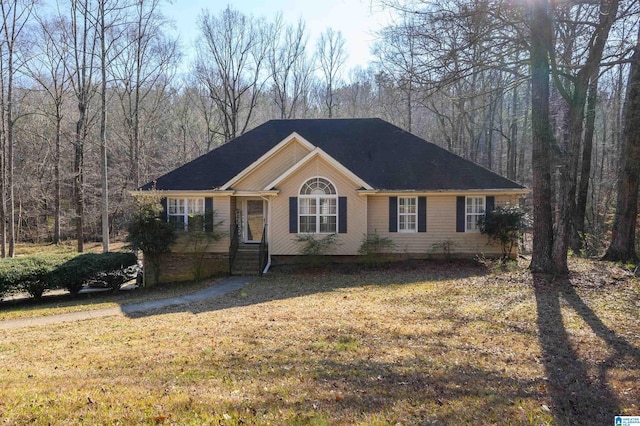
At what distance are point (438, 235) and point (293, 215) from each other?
5.92 meters

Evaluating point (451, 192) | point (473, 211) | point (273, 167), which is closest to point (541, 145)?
point (451, 192)

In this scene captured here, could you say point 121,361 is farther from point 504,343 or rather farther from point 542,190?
point 542,190

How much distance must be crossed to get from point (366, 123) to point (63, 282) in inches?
569

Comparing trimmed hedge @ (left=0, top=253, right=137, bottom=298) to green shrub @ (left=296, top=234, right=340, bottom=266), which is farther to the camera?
green shrub @ (left=296, top=234, right=340, bottom=266)

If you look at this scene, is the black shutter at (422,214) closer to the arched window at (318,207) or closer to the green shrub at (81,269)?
the arched window at (318,207)

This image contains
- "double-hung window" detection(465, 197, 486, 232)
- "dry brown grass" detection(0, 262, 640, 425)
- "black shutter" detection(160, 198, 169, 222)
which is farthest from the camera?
"double-hung window" detection(465, 197, 486, 232)

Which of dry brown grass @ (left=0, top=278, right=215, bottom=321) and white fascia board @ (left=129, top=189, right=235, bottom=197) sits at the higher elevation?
white fascia board @ (left=129, top=189, right=235, bottom=197)

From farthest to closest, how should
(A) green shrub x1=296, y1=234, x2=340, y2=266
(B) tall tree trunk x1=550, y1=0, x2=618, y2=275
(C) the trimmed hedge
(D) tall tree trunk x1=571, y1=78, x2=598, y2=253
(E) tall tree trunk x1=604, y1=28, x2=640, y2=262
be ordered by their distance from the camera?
(D) tall tree trunk x1=571, y1=78, x2=598, y2=253 → (A) green shrub x1=296, y1=234, x2=340, y2=266 → (C) the trimmed hedge → (E) tall tree trunk x1=604, y1=28, x2=640, y2=262 → (B) tall tree trunk x1=550, y1=0, x2=618, y2=275

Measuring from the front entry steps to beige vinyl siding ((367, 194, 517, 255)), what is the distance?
4.67 m

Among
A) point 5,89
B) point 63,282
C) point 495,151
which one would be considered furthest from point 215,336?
point 495,151

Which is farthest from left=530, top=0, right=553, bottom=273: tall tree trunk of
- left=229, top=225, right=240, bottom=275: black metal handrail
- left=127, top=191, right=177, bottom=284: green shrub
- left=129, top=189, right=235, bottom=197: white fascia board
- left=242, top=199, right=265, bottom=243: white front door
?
left=127, top=191, right=177, bottom=284: green shrub

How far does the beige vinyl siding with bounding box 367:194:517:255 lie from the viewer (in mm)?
15656

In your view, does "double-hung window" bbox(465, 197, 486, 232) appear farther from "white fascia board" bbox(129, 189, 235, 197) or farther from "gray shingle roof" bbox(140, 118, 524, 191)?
"white fascia board" bbox(129, 189, 235, 197)

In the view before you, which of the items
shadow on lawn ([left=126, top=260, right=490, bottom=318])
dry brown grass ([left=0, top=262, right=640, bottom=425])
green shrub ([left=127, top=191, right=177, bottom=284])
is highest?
green shrub ([left=127, top=191, right=177, bottom=284])
